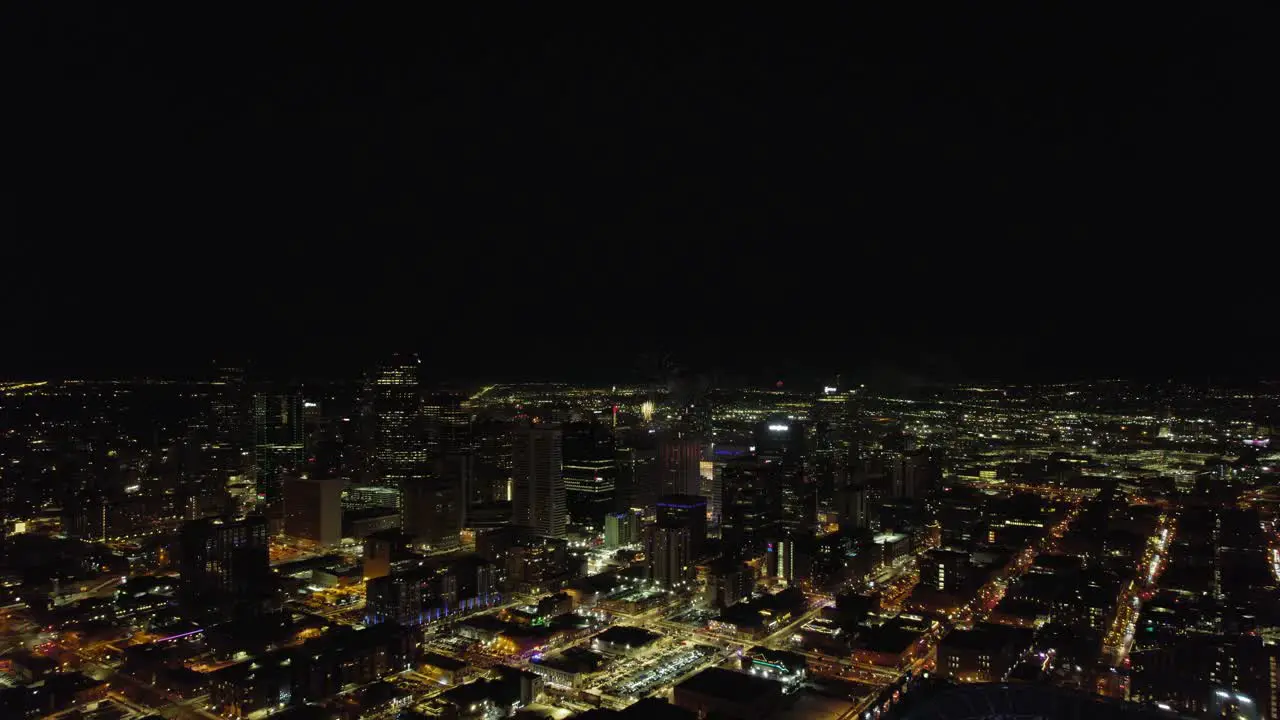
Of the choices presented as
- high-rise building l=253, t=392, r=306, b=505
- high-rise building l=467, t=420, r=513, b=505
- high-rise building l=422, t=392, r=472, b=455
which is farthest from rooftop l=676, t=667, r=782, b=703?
high-rise building l=253, t=392, r=306, b=505

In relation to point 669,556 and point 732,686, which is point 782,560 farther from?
point 732,686

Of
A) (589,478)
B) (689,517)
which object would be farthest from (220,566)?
(589,478)

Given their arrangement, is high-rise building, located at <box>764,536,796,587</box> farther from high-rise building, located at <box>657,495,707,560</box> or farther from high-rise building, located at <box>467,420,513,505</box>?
high-rise building, located at <box>467,420,513,505</box>

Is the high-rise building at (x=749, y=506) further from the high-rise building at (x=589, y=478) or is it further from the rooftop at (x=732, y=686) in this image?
the rooftop at (x=732, y=686)

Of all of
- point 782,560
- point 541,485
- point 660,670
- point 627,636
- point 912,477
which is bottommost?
point 660,670

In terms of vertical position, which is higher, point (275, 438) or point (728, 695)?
point (275, 438)

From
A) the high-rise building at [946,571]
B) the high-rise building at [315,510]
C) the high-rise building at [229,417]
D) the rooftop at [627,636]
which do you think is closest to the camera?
the rooftop at [627,636]

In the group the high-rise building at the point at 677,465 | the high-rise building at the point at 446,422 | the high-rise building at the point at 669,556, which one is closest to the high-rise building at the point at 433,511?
the high-rise building at the point at 446,422
